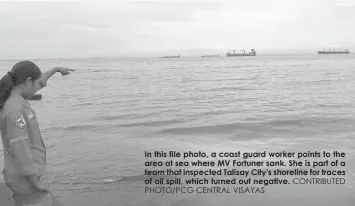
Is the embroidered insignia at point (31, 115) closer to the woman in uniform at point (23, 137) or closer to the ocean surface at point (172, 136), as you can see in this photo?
the woman in uniform at point (23, 137)

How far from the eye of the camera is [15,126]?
2.92m

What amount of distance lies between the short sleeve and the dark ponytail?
0.70 feet

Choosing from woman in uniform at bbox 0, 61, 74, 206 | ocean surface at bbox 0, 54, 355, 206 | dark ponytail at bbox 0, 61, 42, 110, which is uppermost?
dark ponytail at bbox 0, 61, 42, 110

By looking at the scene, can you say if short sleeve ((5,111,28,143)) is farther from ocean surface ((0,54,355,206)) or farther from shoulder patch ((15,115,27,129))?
ocean surface ((0,54,355,206))

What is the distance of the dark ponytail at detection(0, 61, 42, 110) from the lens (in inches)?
121

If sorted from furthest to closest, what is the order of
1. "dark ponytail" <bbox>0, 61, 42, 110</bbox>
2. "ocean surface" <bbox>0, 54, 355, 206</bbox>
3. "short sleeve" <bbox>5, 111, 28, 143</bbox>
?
1. "ocean surface" <bbox>0, 54, 355, 206</bbox>
2. "dark ponytail" <bbox>0, 61, 42, 110</bbox>
3. "short sleeve" <bbox>5, 111, 28, 143</bbox>

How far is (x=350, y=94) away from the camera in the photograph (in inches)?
862

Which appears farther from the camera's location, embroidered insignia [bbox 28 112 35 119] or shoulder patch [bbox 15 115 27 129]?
embroidered insignia [bbox 28 112 35 119]

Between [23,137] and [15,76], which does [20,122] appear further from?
[15,76]

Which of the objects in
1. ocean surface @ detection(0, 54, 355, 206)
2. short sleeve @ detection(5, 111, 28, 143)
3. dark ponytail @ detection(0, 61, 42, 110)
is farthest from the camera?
ocean surface @ detection(0, 54, 355, 206)

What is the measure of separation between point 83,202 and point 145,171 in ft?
6.45

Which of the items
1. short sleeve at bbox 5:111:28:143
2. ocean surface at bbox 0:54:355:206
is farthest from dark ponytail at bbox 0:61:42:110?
ocean surface at bbox 0:54:355:206

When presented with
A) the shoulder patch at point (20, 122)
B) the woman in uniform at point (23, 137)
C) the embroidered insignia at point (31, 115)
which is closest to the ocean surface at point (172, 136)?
the woman in uniform at point (23, 137)

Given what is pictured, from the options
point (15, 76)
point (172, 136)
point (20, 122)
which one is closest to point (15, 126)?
point (20, 122)
